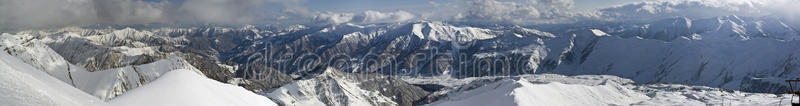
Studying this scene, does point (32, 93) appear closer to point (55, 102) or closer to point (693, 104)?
point (55, 102)

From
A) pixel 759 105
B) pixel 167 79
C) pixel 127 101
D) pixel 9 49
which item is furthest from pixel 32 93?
pixel 759 105

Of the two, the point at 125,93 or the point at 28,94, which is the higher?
the point at 28,94

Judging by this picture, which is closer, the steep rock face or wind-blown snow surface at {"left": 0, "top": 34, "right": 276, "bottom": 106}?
wind-blown snow surface at {"left": 0, "top": 34, "right": 276, "bottom": 106}

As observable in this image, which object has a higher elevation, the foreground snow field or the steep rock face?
the foreground snow field

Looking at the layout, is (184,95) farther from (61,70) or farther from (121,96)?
(61,70)

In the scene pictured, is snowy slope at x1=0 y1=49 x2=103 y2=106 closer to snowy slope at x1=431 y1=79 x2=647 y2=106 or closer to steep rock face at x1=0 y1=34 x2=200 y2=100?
snowy slope at x1=431 y1=79 x2=647 y2=106

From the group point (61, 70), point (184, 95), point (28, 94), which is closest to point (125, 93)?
point (184, 95)

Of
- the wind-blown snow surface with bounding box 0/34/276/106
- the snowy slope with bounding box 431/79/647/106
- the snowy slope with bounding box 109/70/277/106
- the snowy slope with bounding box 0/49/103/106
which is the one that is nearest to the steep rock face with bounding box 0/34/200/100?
the wind-blown snow surface with bounding box 0/34/276/106

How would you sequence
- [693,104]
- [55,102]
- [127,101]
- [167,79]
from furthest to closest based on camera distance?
[693,104], [167,79], [127,101], [55,102]
